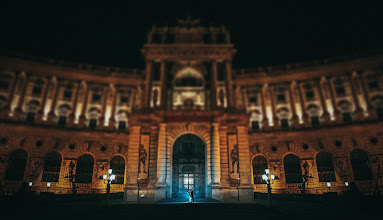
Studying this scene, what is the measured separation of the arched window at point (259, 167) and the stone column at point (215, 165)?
9169 mm

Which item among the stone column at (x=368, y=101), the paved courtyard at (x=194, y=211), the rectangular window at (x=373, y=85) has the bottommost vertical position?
the paved courtyard at (x=194, y=211)

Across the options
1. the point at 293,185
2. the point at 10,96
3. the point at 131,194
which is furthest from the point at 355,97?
the point at 10,96

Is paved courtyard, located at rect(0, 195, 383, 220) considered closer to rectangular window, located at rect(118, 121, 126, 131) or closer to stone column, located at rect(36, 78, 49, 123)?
stone column, located at rect(36, 78, 49, 123)

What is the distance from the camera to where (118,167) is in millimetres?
32781

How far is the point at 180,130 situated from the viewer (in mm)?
28188

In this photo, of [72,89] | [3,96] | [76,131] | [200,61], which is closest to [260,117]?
[200,61]

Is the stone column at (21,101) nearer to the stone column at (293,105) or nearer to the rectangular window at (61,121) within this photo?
the rectangular window at (61,121)

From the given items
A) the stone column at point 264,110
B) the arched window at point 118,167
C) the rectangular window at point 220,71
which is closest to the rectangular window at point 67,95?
the arched window at point 118,167

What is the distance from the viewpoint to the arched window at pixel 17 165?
28.8 metres

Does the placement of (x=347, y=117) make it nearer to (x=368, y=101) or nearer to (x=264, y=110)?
(x=368, y=101)

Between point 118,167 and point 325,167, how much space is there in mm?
A: 29625

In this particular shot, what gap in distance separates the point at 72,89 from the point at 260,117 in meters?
31.2

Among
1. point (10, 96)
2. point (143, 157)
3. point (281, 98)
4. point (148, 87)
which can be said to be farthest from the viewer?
point (281, 98)

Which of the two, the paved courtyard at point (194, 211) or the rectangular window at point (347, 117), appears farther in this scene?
the rectangular window at point (347, 117)
